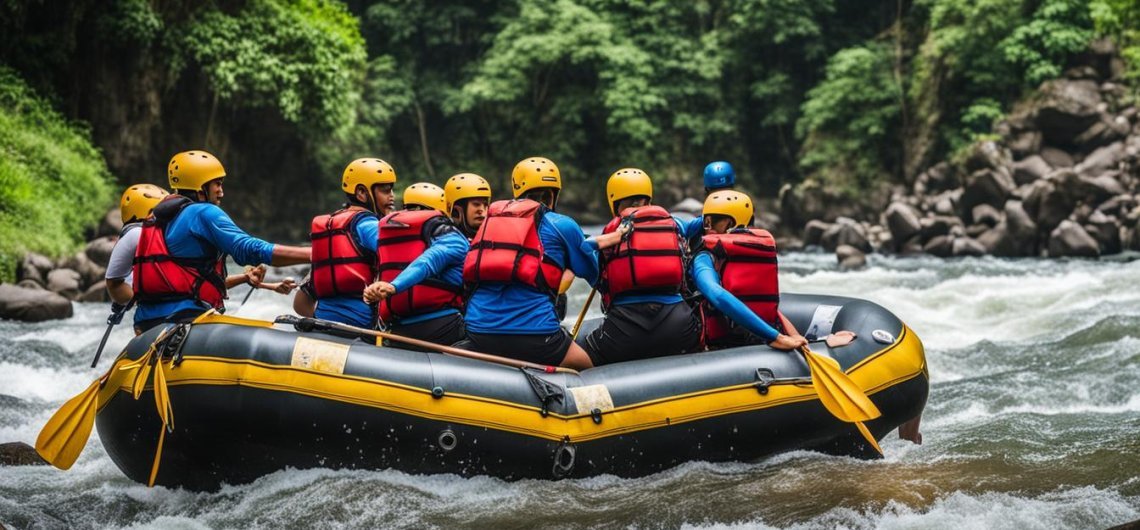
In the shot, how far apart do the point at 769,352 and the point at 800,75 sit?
21.6 m

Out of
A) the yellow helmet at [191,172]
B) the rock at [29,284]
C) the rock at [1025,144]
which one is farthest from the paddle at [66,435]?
the rock at [1025,144]

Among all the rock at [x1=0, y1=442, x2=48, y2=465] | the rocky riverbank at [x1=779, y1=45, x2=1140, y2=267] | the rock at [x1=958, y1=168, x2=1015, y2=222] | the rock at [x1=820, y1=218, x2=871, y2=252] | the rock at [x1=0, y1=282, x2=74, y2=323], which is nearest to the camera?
the rock at [x1=0, y1=442, x2=48, y2=465]

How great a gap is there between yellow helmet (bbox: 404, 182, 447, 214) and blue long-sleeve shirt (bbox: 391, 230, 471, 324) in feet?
1.14

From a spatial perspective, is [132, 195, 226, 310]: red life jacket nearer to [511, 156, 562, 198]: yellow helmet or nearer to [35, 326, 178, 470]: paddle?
[35, 326, 178, 470]: paddle

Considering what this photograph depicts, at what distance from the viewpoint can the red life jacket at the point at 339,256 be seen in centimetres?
454

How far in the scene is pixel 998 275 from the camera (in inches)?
492

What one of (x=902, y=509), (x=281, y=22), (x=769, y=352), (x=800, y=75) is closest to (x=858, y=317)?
(x=769, y=352)

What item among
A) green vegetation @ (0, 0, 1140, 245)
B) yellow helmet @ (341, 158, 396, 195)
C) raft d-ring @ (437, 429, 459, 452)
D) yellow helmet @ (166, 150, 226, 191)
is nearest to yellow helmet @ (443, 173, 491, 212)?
yellow helmet @ (341, 158, 396, 195)

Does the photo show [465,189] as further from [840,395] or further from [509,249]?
[840,395]

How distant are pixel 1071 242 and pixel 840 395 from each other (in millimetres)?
11371

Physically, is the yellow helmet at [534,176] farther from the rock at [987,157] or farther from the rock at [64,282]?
the rock at [987,157]

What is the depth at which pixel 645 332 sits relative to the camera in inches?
180

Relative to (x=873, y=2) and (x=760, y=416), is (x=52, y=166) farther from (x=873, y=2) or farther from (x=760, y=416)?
(x=873, y=2)

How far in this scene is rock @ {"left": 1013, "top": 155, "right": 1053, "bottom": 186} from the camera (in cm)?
1644
